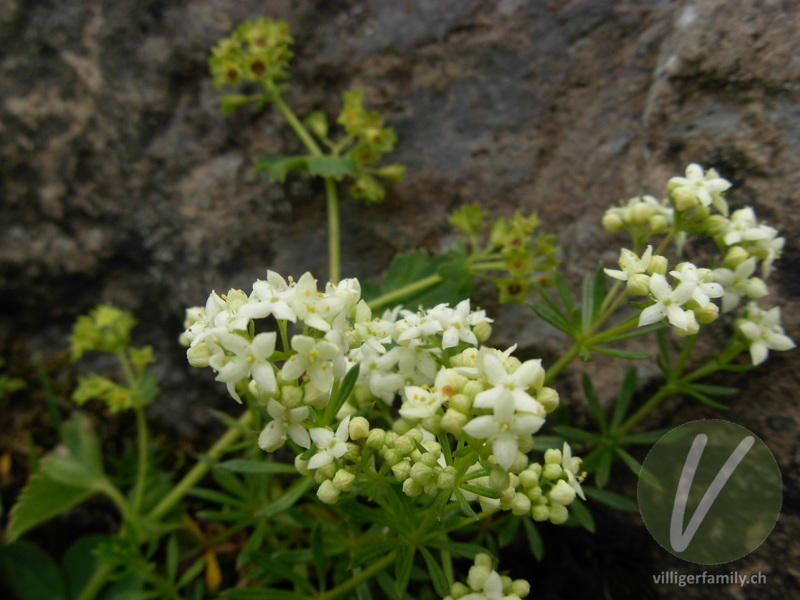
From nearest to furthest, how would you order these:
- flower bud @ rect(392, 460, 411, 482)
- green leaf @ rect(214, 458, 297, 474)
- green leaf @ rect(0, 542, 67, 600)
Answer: flower bud @ rect(392, 460, 411, 482) → green leaf @ rect(214, 458, 297, 474) → green leaf @ rect(0, 542, 67, 600)

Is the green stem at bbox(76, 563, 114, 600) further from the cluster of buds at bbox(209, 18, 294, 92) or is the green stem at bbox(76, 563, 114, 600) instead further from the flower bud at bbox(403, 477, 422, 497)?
the cluster of buds at bbox(209, 18, 294, 92)

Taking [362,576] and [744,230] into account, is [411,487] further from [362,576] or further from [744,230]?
[744,230]

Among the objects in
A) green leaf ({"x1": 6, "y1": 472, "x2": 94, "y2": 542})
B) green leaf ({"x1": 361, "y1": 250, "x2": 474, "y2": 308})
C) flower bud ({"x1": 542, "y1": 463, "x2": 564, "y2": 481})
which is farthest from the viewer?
green leaf ({"x1": 6, "y1": 472, "x2": 94, "y2": 542})

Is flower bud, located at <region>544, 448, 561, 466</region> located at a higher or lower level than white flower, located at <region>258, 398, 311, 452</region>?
lower

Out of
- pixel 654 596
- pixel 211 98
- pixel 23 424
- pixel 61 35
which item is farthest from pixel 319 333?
pixel 61 35

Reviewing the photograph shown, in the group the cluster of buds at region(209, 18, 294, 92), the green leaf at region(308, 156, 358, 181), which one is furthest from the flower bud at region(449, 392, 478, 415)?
the cluster of buds at region(209, 18, 294, 92)

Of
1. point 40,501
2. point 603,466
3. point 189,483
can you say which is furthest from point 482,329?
point 40,501

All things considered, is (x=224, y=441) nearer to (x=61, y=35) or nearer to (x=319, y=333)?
(x=319, y=333)
